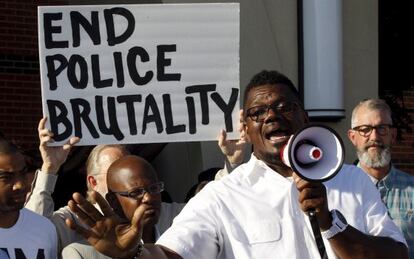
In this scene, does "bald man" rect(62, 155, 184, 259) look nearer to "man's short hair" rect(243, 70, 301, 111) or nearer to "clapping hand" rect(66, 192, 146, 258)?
"man's short hair" rect(243, 70, 301, 111)

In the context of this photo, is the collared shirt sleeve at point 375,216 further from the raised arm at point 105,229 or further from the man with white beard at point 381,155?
the man with white beard at point 381,155

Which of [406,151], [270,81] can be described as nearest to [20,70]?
[406,151]

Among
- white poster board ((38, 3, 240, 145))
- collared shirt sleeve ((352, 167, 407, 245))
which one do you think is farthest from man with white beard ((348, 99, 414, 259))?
collared shirt sleeve ((352, 167, 407, 245))

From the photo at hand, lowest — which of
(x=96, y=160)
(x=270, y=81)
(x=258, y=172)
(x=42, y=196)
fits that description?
(x=42, y=196)

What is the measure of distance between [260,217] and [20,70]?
7.38 m

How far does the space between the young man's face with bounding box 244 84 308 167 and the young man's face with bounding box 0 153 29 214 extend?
4.78ft

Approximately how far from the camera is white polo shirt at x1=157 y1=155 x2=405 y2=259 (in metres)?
3.35

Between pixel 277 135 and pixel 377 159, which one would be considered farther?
pixel 377 159

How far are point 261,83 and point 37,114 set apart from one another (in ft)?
23.3

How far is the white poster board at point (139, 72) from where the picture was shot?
217 inches

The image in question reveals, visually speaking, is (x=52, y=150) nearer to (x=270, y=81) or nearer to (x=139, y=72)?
(x=139, y=72)

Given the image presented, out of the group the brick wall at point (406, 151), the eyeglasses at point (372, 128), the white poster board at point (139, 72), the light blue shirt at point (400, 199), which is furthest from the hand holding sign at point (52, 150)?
the brick wall at point (406, 151)

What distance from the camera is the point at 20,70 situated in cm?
1041

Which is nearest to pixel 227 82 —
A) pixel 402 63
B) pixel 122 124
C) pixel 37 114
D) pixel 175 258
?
pixel 122 124
